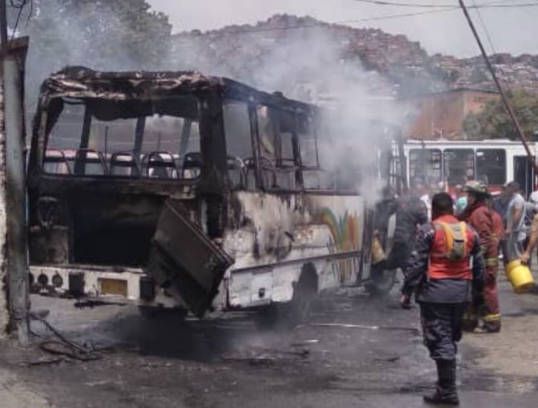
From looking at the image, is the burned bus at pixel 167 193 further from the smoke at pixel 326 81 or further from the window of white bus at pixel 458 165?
the window of white bus at pixel 458 165

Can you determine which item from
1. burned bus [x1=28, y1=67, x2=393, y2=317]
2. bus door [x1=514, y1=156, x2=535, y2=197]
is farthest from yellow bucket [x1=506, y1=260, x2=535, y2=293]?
bus door [x1=514, y1=156, x2=535, y2=197]

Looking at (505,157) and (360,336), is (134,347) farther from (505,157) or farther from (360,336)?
(505,157)

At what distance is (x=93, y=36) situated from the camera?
58.6ft

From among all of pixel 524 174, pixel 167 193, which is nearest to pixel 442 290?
pixel 167 193

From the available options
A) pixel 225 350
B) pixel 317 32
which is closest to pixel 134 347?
pixel 225 350

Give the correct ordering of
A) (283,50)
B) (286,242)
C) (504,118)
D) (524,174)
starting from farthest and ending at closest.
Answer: (504,118), (524,174), (283,50), (286,242)

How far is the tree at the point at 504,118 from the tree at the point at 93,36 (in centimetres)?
1962

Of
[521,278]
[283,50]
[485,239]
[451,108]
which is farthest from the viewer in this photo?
[451,108]

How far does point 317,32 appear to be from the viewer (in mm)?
15883

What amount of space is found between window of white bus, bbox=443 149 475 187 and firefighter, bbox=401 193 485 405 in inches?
651

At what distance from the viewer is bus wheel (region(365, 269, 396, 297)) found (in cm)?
1327

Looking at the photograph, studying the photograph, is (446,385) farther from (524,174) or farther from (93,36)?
(524,174)

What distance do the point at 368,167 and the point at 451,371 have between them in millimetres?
5622

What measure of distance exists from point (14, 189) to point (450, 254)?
4.07 m
